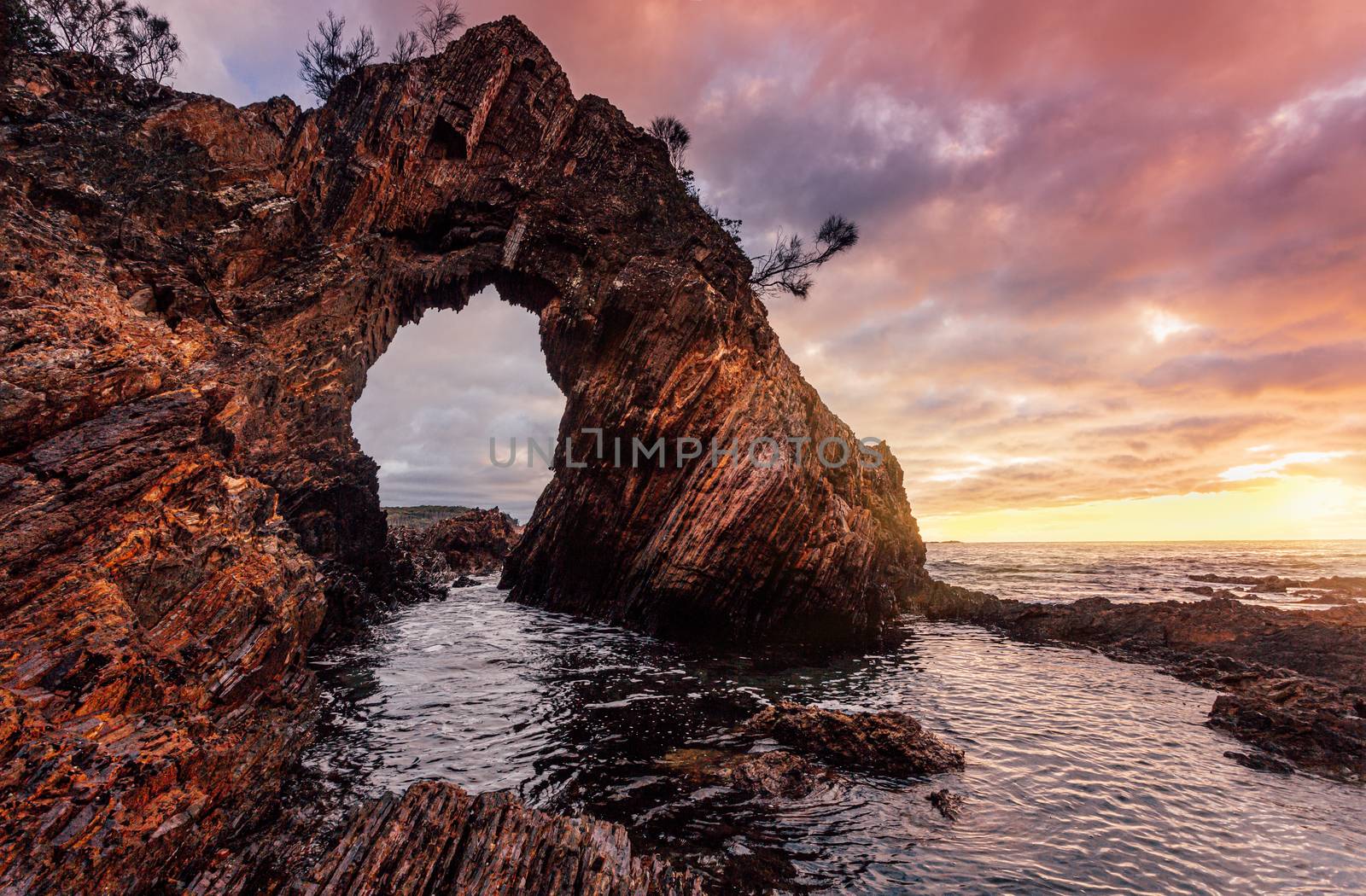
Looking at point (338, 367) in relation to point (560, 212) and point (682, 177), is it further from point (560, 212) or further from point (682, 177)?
point (682, 177)

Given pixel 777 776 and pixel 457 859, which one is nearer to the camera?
pixel 457 859

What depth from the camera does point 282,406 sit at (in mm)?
20469

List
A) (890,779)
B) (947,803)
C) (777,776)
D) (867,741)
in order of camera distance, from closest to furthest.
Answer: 1. (947,803)
2. (777,776)
3. (890,779)
4. (867,741)

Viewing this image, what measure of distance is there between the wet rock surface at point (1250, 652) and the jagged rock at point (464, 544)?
33.9 m

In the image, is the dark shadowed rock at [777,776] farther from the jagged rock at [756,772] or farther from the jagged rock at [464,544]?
the jagged rock at [464,544]

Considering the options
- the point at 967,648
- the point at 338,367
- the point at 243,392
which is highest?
the point at 338,367

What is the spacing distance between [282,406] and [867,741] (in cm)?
2305

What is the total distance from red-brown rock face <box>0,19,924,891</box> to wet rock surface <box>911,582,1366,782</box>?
6040mm

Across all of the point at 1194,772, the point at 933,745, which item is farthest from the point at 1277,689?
the point at 933,745

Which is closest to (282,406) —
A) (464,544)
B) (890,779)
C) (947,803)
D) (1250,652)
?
(890,779)

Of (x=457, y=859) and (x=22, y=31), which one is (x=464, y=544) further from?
(x=457, y=859)

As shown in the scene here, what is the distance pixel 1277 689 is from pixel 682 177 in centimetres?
3137

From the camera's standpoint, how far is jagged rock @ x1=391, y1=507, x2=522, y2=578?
4206 centimetres

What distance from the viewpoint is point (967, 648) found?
19078mm
